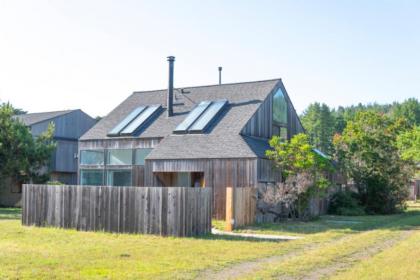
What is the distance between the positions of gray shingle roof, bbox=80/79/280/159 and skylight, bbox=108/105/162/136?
484 millimetres

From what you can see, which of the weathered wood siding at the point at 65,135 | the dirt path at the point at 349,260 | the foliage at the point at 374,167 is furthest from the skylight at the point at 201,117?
the weathered wood siding at the point at 65,135

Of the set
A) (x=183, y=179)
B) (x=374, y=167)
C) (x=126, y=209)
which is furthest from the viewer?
(x=374, y=167)

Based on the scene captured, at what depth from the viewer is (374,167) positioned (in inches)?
1142

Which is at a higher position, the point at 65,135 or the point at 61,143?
the point at 65,135

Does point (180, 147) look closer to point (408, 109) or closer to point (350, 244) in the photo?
point (350, 244)

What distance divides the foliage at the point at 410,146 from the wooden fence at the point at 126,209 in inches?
715

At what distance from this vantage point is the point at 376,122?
30.7 metres

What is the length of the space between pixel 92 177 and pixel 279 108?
1089cm

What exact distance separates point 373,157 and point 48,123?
76.1 feet

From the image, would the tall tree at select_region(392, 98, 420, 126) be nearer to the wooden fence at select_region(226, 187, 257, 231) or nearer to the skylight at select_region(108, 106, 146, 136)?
the skylight at select_region(108, 106, 146, 136)

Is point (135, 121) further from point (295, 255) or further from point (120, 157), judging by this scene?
point (295, 255)

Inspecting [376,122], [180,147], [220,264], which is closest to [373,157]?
[376,122]

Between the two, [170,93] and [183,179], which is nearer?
[183,179]

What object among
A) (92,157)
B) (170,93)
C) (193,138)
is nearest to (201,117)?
(193,138)
